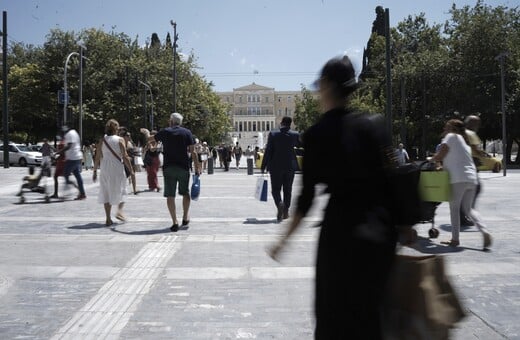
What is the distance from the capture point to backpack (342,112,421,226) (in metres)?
2.53

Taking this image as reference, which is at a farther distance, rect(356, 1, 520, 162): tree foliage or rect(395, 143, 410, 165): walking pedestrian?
rect(356, 1, 520, 162): tree foliage

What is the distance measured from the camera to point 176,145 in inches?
337

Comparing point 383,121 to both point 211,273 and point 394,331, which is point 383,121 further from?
point 211,273

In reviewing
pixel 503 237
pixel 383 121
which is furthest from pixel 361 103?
pixel 383 121

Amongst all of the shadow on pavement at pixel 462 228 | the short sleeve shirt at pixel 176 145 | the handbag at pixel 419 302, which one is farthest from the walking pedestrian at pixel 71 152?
the handbag at pixel 419 302

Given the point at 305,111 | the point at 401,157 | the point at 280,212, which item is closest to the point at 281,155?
the point at 280,212

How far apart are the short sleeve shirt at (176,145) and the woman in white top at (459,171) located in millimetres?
3569

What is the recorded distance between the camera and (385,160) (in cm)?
255

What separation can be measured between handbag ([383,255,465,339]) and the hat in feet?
2.77

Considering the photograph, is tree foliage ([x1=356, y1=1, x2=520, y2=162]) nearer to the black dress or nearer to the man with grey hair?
the man with grey hair

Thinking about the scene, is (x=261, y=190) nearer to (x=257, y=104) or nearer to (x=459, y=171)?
(x=459, y=171)

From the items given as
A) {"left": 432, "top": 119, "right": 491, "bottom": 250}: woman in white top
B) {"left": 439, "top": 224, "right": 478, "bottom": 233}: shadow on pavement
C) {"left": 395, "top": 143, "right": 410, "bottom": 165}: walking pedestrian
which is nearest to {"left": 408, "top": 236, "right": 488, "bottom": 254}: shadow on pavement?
{"left": 432, "top": 119, "right": 491, "bottom": 250}: woman in white top

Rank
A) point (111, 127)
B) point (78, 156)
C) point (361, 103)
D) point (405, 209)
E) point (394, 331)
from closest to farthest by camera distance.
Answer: point (394, 331) → point (405, 209) → point (111, 127) → point (78, 156) → point (361, 103)

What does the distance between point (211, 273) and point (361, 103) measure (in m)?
44.9
